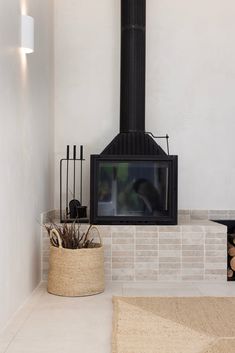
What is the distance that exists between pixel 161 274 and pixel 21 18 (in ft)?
6.30

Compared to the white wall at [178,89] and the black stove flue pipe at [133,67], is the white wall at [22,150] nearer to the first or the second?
the white wall at [178,89]

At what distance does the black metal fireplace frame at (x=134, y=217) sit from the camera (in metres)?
3.66

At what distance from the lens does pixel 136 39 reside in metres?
3.94

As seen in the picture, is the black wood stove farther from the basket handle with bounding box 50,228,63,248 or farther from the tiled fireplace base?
the basket handle with bounding box 50,228,63,248

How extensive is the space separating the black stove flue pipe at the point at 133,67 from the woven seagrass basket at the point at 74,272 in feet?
3.84

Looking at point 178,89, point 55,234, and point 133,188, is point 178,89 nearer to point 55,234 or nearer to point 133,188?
point 133,188

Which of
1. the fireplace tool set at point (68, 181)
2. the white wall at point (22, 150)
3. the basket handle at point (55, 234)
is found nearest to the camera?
the white wall at point (22, 150)

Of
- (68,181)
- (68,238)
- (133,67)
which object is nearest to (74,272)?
(68,238)

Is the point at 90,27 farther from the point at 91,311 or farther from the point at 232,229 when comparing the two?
the point at 91,311

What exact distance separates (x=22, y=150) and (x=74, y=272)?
2.67ft

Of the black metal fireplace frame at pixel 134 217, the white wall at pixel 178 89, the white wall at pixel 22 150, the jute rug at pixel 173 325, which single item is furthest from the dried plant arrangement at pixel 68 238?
the white wall at pixel 178 89

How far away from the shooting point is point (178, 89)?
13.7ft

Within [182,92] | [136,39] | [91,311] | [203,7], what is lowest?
[91,311]

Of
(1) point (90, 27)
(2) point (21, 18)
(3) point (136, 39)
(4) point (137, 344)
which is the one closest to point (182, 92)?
(3) point (136, 39)
